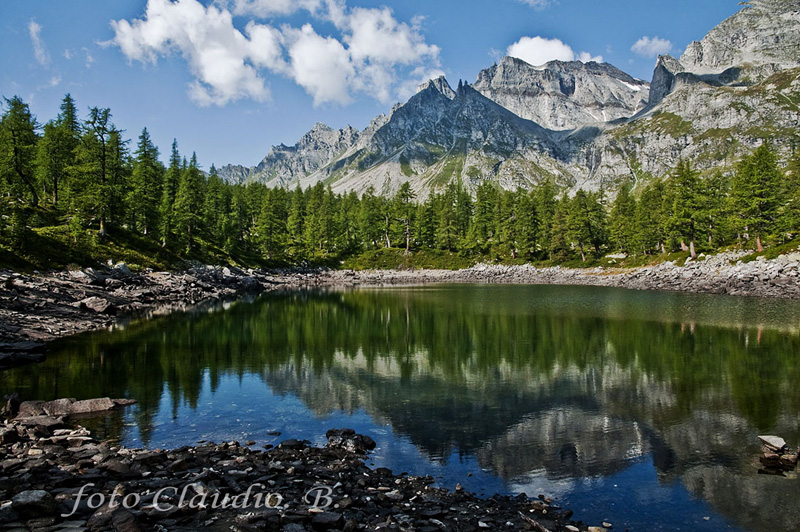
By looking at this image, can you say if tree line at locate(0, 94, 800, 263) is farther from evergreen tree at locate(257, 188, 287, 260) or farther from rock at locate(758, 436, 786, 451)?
rock at locate(758, 436, 786, 451)

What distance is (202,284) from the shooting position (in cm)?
6650

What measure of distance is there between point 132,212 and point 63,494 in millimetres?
74021

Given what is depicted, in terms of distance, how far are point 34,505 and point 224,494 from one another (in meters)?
3.44

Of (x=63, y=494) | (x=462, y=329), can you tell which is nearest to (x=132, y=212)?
(x=462, y=329)

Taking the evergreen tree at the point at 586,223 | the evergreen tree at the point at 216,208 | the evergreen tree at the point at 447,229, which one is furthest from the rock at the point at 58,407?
the evergreen tree at the point at 447,229

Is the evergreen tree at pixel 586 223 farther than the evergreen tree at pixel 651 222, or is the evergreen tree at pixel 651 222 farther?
the evergreen tree at pixel 586 223

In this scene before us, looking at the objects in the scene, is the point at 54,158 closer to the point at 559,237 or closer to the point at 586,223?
the point at 559,237

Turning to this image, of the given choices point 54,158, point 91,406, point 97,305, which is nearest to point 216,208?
point 54,158

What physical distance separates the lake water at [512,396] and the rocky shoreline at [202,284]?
3957 mm

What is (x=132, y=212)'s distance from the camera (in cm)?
7162

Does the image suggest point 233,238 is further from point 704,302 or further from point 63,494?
point 63,494

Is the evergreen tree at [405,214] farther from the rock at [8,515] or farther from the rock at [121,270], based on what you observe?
the rock at [8,515]

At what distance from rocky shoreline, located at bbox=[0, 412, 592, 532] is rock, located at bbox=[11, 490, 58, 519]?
2 centimetres

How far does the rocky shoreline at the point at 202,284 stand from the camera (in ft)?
105
